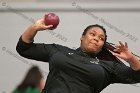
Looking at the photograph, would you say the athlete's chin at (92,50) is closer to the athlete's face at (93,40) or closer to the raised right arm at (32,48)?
the athlete's face at (93,40)

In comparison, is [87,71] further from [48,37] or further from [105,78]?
[48,37]

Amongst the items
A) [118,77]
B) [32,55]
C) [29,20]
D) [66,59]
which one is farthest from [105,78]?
[29,20]

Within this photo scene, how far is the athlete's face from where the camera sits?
216 centimetres

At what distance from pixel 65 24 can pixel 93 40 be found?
3.44ft

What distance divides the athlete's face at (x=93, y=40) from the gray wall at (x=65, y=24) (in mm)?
887

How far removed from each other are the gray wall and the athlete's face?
0.89 metres

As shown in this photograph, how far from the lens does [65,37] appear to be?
10.4 feet

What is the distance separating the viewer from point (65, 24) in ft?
10.4

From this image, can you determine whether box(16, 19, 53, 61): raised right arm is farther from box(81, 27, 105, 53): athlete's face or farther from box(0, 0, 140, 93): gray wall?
box(0, 0, 140, 93): gray wall

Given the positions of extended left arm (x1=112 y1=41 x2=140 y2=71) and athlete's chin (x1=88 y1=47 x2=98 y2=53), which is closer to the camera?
extended left arm (x1=112 y1=41 x2=140 y2=71)

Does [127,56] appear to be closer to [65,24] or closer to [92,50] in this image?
[92,50]

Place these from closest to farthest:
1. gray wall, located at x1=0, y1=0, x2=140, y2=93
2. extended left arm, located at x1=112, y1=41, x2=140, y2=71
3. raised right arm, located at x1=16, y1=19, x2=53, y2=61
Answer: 1. extended left arm, located at x1=112, y1=41, x2=140, y2=71
2. raised right arm, located at x1=16, y1=19, x2=53, y2=61
3. gray wall, located at x1=0, y1=0, x2=140, y2=93

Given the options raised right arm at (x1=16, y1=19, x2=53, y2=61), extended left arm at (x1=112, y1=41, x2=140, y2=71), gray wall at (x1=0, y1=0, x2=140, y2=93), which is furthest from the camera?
gray wall at (x1=0, y1=0, x2=140, y2=93)

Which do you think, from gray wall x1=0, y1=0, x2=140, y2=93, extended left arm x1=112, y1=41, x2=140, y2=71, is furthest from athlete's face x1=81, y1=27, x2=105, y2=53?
gray wall x1=0, y1=0, x2=140, y2=93
